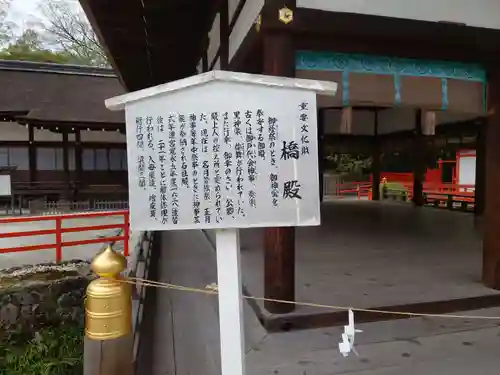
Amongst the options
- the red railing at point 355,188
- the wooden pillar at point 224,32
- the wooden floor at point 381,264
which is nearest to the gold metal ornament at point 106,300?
the wooden floor at point 381,264

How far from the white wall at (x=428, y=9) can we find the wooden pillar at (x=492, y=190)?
2.20 feet

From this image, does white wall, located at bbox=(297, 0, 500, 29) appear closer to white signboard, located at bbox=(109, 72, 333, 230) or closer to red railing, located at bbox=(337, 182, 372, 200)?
white signboard, located at bbox=(109, 72, 333, 230)

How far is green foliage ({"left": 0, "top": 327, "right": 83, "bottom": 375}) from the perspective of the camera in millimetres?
4367

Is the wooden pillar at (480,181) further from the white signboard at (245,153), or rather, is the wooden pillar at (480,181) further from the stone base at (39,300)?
the white signboard at (245,153)

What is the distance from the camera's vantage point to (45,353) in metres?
4.57

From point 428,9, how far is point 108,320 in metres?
4.16

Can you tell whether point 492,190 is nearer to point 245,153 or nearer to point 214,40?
point 245,153

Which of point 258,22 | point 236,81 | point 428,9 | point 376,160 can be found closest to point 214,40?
point 258,22

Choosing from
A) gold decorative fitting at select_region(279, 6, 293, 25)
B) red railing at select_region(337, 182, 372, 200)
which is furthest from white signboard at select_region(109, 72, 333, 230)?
red railing at select_region(337, 182, 372, 200)

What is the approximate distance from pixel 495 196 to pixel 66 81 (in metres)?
17.8

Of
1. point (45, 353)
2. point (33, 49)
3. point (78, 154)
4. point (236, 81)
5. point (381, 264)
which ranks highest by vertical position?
A: point (33, 49)

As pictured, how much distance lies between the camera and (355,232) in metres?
9.19

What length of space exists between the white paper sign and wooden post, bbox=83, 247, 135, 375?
534 mm

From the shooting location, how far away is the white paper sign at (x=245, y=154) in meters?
2.12
